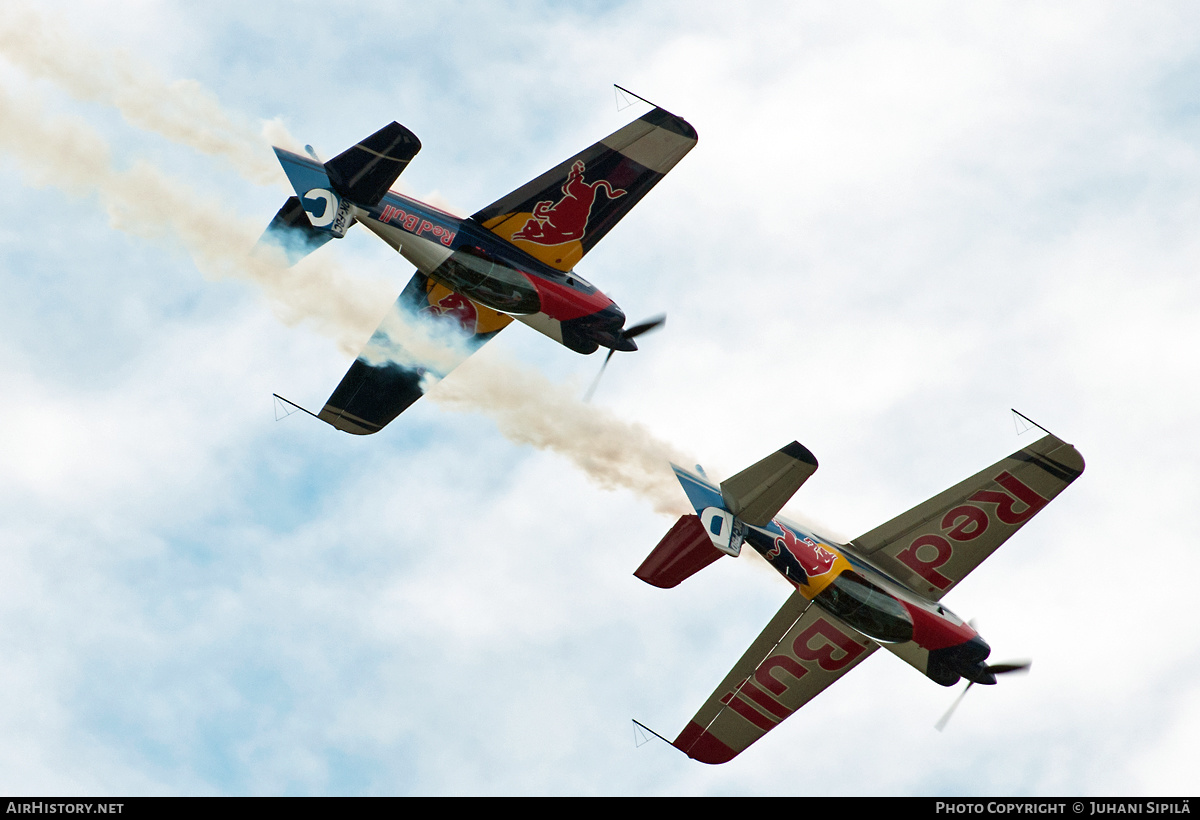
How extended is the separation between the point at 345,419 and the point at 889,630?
11.8m

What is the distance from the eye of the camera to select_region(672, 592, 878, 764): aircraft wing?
2794cm

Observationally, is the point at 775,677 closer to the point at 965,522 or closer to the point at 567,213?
the point at 965,522

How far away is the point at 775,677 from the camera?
93.5 feet

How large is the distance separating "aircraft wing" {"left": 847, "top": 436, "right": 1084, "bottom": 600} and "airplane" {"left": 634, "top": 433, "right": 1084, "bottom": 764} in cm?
2

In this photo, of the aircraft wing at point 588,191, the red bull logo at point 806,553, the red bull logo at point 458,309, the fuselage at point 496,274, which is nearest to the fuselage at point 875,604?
the red bull logo at point 806,553

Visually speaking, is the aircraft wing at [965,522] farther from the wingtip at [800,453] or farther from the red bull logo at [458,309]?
the red bull logo at [458,309]

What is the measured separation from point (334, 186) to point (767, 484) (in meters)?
9.34

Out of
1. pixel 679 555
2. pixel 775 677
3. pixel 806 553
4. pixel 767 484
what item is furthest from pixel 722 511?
pixel 775 677

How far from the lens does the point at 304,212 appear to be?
1001 inches

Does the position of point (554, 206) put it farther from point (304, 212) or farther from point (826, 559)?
point (826, 559)

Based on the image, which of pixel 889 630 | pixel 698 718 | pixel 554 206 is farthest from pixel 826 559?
pixel 554 206

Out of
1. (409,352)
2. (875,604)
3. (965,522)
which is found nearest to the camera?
(875,604)

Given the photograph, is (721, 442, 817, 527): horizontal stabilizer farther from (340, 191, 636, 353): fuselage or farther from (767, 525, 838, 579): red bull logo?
(340, 191, 636, 353): fuselage

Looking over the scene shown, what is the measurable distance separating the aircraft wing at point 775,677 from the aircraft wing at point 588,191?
8.44 metres
